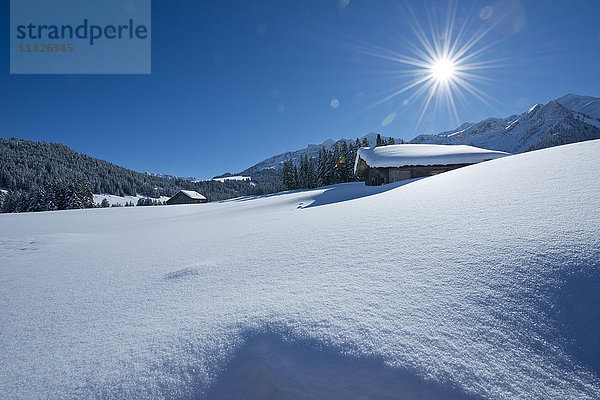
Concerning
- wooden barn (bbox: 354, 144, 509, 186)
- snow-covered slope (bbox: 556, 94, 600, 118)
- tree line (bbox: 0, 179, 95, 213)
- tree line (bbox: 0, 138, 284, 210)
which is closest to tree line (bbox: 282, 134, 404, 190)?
wooden barn (bbox: 354, 144, 509, 186)

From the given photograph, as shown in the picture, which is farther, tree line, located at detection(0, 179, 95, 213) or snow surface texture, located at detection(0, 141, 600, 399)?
tree line, located at detection(0, 179, 95, 213)

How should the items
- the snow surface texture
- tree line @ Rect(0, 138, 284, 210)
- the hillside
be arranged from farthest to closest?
1. the hillside
2. tree line @ Rect(0, 138, 284, 210)
3. the snow surface texture

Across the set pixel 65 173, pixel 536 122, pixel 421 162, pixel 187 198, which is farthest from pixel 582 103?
pixel 65 173

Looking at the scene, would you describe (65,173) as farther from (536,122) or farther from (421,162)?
(536,122)

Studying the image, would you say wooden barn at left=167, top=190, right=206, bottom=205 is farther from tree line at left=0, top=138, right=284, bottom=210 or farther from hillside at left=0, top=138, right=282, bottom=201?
hillside at left=0, top=138, right=282, bottom=201

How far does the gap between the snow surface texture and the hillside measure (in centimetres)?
6963

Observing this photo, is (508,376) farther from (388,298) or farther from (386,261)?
(386,261)

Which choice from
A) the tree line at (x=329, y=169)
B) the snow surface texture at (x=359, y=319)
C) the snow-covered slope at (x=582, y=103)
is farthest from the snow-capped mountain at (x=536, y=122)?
the snow surface texture at (x=359, y=319)

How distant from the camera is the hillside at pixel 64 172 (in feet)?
251

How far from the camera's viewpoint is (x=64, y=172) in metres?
92.0

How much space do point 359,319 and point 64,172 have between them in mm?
133143

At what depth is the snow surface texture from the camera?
0.92 metres

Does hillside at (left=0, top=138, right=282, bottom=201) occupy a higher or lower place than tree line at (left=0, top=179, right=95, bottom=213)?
higher

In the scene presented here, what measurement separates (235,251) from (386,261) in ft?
5.38
